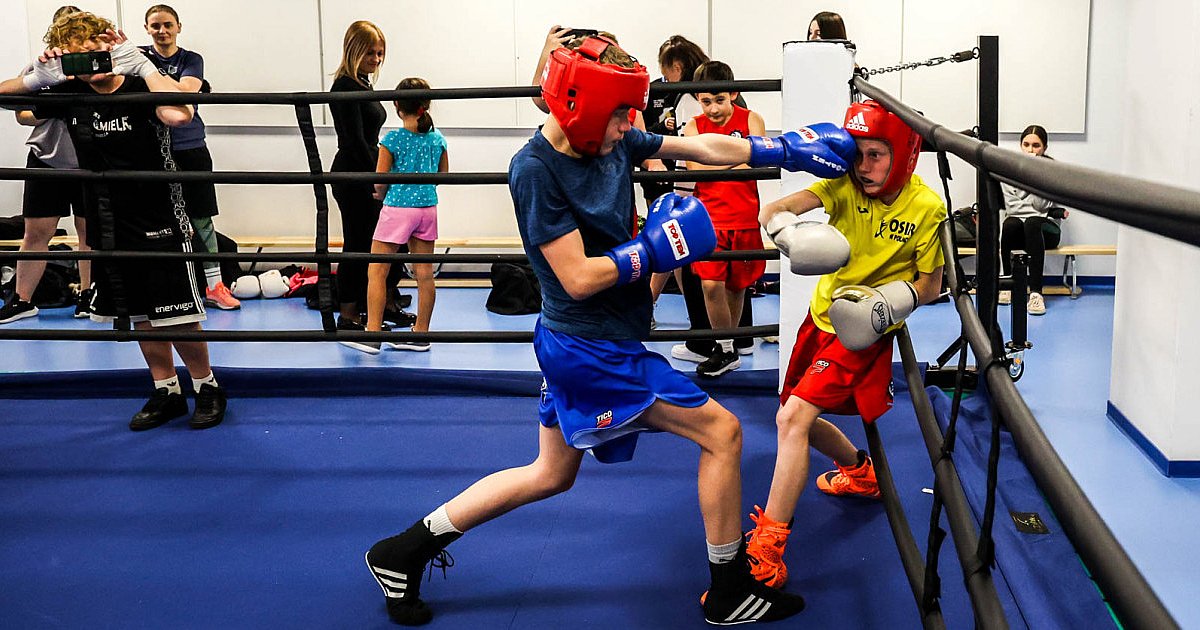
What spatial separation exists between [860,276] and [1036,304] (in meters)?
3.65

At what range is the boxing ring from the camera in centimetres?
223

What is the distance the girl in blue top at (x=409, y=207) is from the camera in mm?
4523

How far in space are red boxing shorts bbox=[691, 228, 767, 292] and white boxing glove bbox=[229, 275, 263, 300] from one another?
3.15 m

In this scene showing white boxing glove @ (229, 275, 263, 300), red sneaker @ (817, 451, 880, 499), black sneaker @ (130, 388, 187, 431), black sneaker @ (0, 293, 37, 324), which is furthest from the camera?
white boxing glove @ (229, 275, 263, 300)

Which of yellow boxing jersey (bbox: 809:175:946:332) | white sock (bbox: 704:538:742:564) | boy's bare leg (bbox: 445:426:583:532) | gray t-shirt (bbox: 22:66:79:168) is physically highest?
gray t-shirt (bbox: 22:66:79:168)

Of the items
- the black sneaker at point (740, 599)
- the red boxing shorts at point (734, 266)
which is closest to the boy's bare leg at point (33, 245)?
the red boxing shorts at point (734, 266)

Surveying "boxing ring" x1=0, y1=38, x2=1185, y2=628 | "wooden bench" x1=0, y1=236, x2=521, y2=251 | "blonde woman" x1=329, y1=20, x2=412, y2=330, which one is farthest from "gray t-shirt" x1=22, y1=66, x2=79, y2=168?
"wooden bench" x1=0, y1=236, x2=521, y2=251

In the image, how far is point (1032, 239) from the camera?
5902 millimetres

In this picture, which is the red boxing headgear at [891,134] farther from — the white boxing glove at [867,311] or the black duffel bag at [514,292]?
the black duffel bag at [514,292]

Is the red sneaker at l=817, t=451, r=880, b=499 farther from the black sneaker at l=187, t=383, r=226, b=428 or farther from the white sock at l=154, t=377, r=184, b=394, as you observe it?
the white sock at l=154, t=377, r=184, b=394

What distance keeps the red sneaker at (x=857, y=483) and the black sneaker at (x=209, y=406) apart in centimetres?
201

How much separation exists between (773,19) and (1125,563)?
19.9 feet

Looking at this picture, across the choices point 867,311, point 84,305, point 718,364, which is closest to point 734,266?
point 718,364

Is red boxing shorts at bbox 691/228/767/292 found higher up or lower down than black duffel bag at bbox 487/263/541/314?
higher up
